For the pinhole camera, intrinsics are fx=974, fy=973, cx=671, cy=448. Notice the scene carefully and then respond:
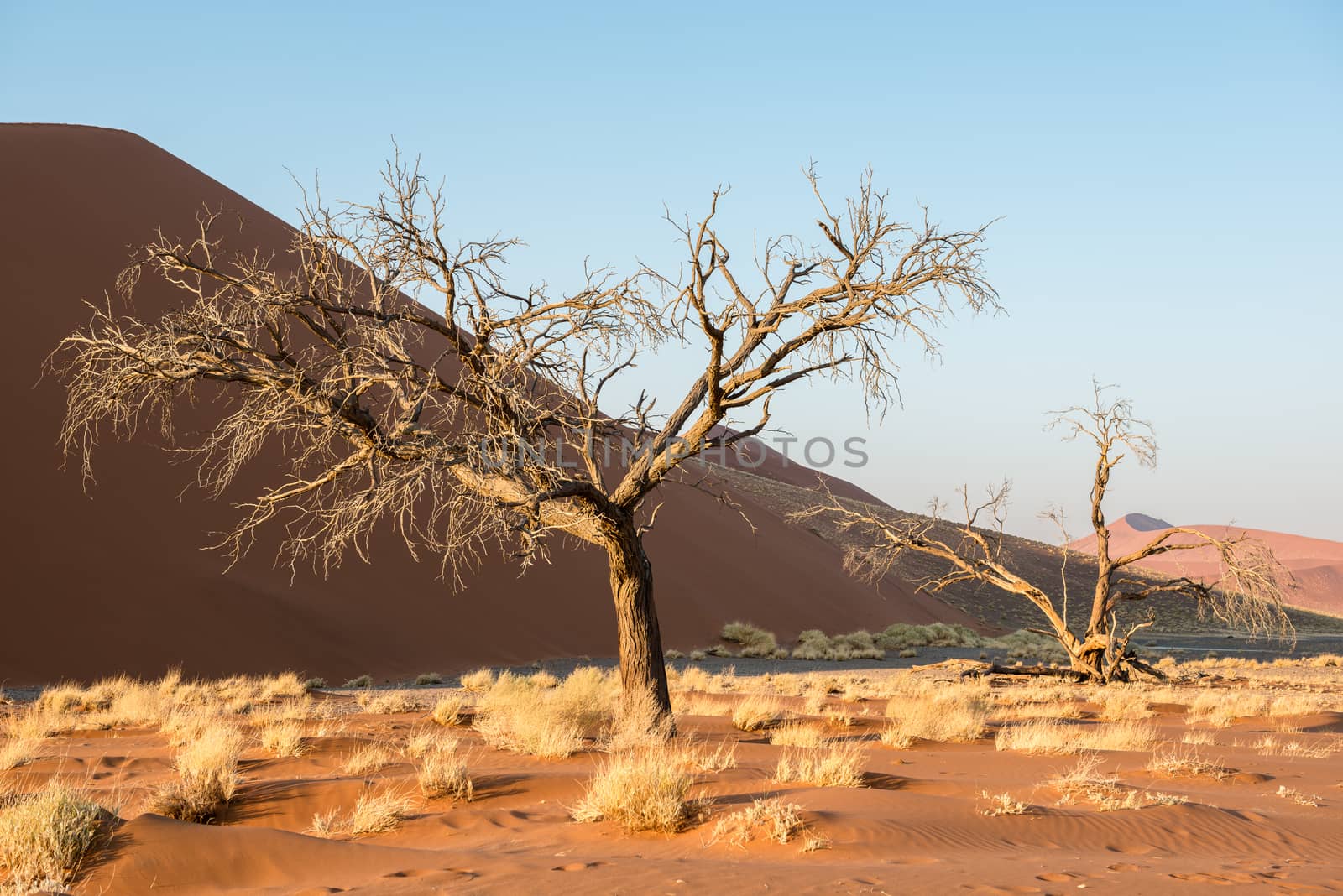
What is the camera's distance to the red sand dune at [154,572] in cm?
2012

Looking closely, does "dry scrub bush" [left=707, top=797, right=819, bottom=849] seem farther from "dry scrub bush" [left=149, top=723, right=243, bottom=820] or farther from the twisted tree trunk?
the twisted tree trunk

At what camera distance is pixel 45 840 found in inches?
204

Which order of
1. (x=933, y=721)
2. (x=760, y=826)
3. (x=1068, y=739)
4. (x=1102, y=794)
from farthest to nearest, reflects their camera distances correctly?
(x=933, y=721)
(x=1068, y=739)
(x=1102, y=794)
(x=760, y=826)

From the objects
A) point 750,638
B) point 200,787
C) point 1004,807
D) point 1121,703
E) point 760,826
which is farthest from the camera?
point 750,638

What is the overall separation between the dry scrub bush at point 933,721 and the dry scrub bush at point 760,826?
549cm

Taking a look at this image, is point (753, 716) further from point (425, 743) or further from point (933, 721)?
point (425, 743)

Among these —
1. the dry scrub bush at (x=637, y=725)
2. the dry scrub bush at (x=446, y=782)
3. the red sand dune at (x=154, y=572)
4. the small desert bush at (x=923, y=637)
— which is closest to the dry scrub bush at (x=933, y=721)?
the dry scrub bush at (x=637, y=725)


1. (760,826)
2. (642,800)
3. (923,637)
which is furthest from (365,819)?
(923,637)

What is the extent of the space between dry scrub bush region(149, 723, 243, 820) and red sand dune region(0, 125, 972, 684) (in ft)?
Result: 42.9

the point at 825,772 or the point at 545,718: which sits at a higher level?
the point at 825,772

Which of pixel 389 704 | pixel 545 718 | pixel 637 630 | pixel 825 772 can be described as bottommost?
pixel 389 704

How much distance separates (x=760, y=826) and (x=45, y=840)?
400cm

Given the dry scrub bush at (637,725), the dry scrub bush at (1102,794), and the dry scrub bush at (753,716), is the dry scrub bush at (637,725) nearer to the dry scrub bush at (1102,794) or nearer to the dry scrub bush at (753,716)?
the dry scrub bush at (753,716)

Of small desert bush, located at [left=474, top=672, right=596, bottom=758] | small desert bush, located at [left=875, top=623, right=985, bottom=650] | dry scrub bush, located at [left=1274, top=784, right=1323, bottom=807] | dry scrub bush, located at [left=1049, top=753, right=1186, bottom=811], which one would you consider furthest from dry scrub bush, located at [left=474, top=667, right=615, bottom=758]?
small desert bush, located at [left=875, top=623, right=985, bottom=650]
